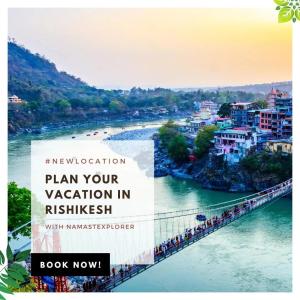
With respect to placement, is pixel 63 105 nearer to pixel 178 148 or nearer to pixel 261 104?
pixel 178 148

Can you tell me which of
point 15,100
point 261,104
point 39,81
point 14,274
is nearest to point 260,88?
point 261,104

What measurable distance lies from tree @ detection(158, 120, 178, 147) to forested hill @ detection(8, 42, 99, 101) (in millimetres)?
478

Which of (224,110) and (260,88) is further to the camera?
(224,110)

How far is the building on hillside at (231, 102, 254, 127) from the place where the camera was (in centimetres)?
388

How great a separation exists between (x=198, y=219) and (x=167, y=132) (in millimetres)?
560

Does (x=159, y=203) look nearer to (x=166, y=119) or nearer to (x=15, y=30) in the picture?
(x=166, y=119)

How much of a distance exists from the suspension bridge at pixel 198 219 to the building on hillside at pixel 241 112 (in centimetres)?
43

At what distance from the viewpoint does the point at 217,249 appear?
3637mm

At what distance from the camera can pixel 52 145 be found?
3.15 meters

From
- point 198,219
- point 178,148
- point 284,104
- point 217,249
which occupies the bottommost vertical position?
point 217,249

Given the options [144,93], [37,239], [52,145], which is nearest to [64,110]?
[144,93]

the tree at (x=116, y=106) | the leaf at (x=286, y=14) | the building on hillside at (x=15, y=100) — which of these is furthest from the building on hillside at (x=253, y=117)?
the leaf at (x=286, y=14)

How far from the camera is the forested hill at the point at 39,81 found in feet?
11.7

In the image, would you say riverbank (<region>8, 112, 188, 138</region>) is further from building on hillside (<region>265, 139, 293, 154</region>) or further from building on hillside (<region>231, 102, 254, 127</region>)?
building on hillside (<region>265, 139, 293, 154</region>)
